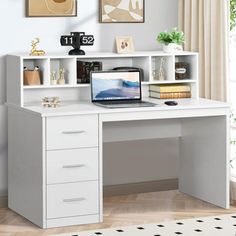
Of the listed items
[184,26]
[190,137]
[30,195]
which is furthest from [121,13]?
[30,195]

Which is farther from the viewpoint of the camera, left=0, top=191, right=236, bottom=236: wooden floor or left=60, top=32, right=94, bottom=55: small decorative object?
left=60, top=32, right=94, bottom=55: small decorative object

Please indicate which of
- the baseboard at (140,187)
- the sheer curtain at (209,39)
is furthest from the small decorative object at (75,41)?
the baseboard at (140,187)

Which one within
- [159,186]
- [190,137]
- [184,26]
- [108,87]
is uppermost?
[184,26]

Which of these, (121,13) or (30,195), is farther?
(121,13)

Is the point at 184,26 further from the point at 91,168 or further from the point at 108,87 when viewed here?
the point at 91,168

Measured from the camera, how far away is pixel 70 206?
4539mm

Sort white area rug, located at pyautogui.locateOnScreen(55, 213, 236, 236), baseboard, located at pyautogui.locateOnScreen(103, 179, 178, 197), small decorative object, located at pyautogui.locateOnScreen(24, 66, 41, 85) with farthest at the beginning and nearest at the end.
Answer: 1. baseboard, located at pyautogui.locateOnScreen(103, 179, 178, 197)
2. small decorative object, located at pyautogui.locateOnScreen(24, 66, 41, 85)
3. white area rug, located at pyautogui.locateOnScreen(55, 213, 236, 236)

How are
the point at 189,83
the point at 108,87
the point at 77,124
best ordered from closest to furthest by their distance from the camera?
1. the point at 77,124
2. the point at 108,87
3. the point at 189,83

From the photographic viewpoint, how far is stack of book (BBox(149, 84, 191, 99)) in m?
5.12

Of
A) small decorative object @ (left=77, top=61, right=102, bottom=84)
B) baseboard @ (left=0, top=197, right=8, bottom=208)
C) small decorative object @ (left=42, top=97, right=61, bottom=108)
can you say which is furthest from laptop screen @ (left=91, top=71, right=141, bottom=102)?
baseboard @ (left=0, top=197, right=8, bottom=208)

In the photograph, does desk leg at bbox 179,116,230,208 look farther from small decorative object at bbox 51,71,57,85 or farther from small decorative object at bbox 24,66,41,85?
small decorative object at bbox 24,66,41,85

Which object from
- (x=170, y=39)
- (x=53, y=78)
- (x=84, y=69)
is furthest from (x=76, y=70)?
(x=170, y=39)

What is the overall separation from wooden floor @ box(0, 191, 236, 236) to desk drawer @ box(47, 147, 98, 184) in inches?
12.4

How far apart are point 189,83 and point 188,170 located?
0.66 metres
